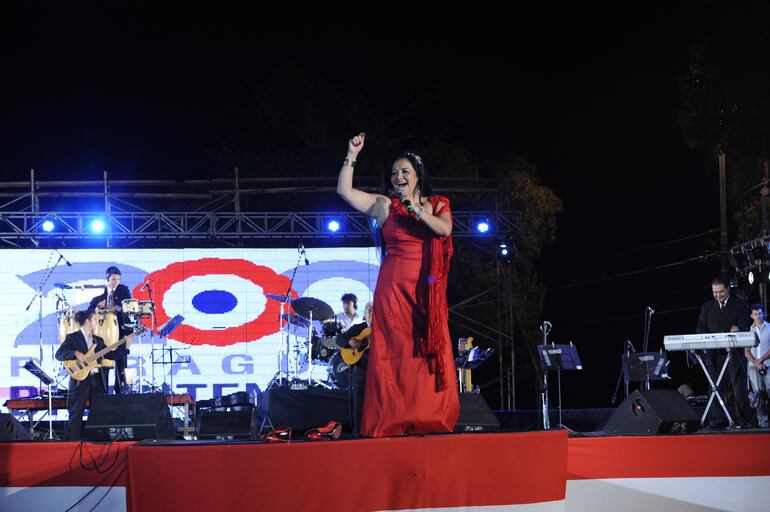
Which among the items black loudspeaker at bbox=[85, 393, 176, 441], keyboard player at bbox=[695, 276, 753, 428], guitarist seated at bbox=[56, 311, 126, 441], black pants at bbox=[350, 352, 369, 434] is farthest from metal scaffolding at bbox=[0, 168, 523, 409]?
black loudspeaker at bbox=[85, 393, 176, 441]

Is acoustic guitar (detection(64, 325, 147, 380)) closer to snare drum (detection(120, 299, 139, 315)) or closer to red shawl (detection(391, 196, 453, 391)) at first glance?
snare drum (detection(120, 299, 139, 315))

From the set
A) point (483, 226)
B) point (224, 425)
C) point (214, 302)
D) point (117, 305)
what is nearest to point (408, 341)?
point (224, 425)

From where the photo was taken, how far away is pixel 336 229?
599 inches

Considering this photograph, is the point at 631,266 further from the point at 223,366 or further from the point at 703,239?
the point at 223,366

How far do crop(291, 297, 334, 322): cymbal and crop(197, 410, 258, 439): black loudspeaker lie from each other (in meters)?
2.80

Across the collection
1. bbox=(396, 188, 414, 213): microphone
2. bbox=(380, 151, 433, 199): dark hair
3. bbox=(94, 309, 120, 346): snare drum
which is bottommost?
bbox=(94, 309, 120, 346): snare drum

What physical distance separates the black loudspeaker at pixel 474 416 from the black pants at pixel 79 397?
4.26m

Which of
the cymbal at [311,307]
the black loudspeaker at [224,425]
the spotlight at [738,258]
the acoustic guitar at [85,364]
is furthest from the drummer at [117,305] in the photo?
the spotlight at [738,258]

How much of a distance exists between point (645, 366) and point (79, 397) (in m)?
6.45

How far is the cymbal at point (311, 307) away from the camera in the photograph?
10.8m

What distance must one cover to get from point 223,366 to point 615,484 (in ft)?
31.5

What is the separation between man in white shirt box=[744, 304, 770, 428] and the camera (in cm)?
1005

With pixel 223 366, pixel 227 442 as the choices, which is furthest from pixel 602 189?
pixel 227 442

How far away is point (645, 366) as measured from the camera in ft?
32.9
